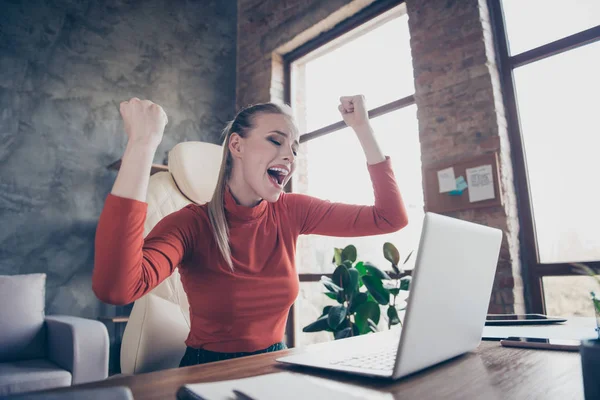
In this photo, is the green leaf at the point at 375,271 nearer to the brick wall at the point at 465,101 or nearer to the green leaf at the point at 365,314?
the green leaf at the point at 365,314

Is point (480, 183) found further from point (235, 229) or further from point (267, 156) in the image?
point (235, 229)

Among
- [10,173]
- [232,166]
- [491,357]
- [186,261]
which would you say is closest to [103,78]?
[10,173]

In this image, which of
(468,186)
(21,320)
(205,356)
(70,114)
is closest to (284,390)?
(205,356)

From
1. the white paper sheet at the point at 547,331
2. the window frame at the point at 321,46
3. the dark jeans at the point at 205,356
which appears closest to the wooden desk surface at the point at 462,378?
the white paper sheet at the point at 547,331

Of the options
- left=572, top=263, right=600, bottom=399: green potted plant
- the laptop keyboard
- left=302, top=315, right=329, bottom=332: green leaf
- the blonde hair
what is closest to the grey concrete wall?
left=302, top=315, right=329, bottom=332: green leaf

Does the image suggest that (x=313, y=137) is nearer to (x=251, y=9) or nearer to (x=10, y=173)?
(x=251, y=9)

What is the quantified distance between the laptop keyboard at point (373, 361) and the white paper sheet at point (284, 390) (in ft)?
0.27

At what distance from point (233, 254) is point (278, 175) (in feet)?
0.98

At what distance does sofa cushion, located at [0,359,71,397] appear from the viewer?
5.59 feet

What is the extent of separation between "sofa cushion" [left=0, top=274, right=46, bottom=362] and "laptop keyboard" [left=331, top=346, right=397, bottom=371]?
217 centimetres

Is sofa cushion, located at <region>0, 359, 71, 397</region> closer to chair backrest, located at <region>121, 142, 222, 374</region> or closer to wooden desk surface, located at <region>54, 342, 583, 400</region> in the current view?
chair backrest, located at <region>121, 142, 222, 374</region>

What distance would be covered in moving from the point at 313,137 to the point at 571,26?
6.14 feet

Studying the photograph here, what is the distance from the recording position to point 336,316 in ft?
6.53

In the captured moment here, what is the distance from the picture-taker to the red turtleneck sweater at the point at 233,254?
729mm
